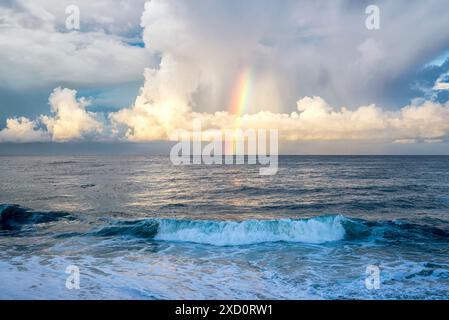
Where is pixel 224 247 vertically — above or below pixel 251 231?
below

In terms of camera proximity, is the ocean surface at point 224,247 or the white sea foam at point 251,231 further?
the white sea foam at point 251,231

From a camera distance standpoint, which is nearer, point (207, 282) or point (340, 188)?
point (207, 282)

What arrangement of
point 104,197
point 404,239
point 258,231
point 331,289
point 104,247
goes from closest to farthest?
point 331,289
point 104,247
point 404,239
point 258,231
point 104,197

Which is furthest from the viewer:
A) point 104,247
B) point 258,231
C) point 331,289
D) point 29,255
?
point 258,231

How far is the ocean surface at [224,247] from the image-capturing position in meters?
13.3

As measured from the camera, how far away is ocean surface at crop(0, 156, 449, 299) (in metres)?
13.3

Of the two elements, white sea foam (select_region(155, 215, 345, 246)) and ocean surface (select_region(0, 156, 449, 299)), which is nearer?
ocean surface (select_region(0, 156, 449, 299))

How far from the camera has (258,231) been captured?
78.0 ft

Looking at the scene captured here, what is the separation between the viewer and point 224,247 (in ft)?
69.9

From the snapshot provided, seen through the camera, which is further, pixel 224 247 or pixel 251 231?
pixel 251 231
